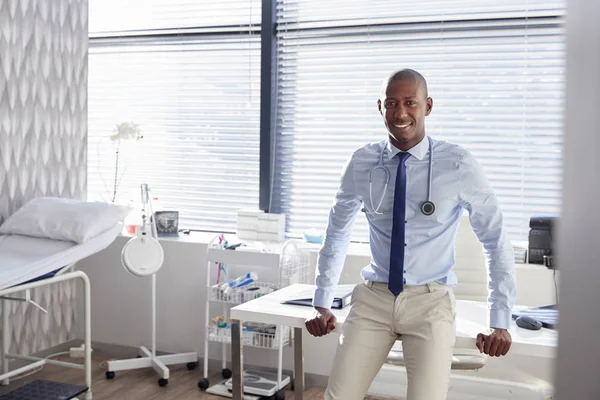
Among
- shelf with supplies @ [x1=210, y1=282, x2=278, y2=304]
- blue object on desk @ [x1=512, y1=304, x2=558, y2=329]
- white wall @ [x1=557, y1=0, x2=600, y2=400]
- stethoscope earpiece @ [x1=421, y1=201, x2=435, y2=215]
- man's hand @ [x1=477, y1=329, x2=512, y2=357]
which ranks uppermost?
white wall @ [x1=557, y1=0, x2=600, y2=400]

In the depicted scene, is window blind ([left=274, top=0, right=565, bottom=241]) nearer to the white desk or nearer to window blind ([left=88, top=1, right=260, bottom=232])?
window blind ([left=88, top=1, right=260, bottom=232])

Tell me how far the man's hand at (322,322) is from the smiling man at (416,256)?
0.15m

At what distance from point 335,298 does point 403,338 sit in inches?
19.4

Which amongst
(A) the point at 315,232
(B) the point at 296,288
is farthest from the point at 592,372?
(A) the point at 315,232

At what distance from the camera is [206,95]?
434 cm

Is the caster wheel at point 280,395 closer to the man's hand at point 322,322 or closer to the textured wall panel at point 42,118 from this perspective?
the man's hand at point 322,322

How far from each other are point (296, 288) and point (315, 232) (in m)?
0.94

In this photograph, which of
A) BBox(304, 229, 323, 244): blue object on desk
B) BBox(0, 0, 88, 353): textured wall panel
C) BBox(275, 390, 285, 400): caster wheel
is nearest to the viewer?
BBox(275, 390, 285, 400): caster wheel

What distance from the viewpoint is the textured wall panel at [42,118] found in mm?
3734

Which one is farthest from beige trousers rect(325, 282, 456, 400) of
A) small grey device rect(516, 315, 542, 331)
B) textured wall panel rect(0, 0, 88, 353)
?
textured wall panel rect(0, 0, 88, 353)

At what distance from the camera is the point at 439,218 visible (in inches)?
85.1

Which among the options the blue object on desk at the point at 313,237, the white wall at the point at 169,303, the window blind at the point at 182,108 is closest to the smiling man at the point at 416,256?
the white wall at the point at 169,303

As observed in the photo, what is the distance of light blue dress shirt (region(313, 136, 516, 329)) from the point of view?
214cm

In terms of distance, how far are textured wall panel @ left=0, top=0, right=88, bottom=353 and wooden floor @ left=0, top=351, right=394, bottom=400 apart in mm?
266
